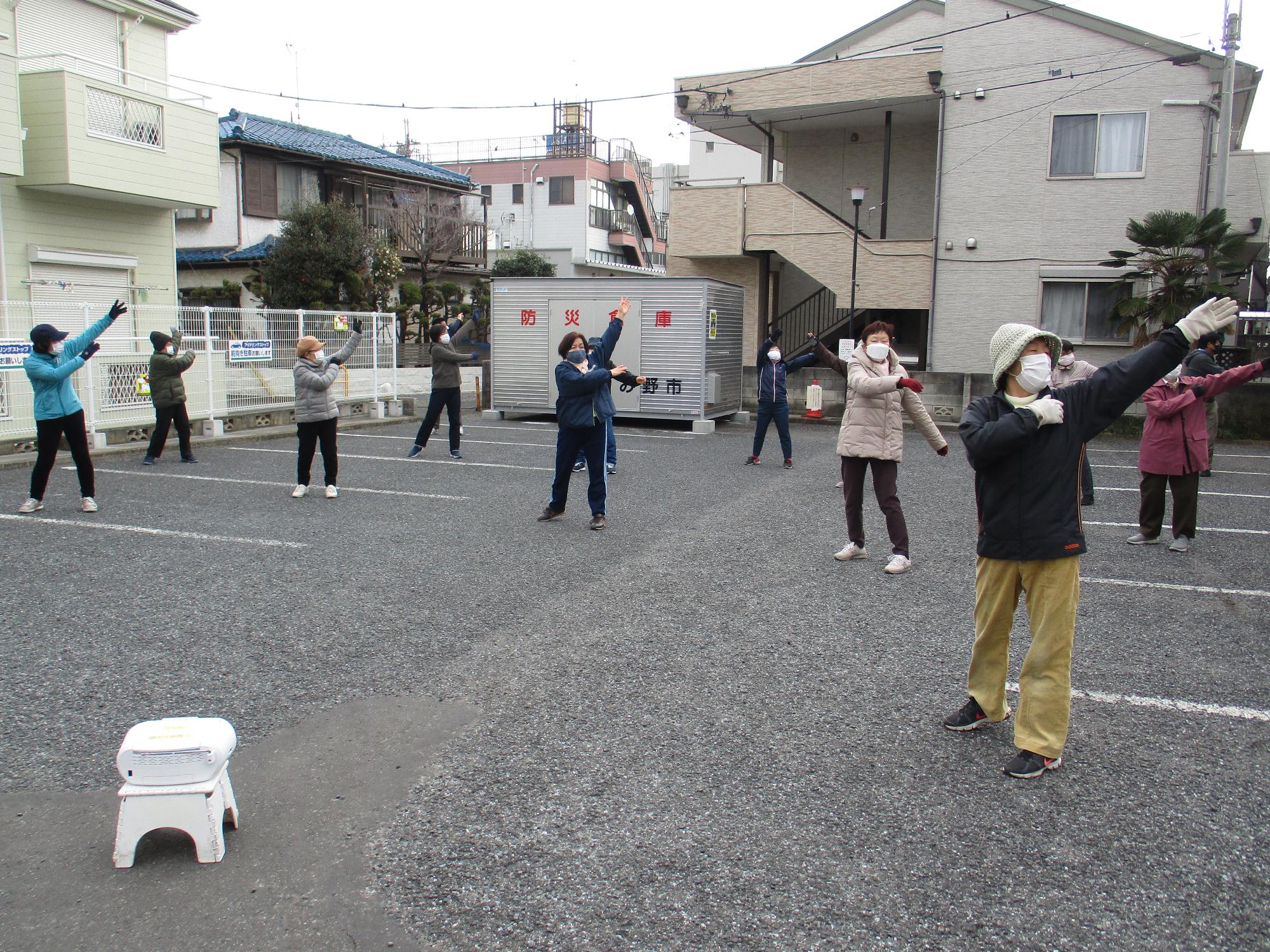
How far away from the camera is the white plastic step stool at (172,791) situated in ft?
9.52

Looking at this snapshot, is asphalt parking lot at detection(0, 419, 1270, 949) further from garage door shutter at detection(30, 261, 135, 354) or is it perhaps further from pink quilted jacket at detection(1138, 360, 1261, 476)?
garage door shutter at detection(30, 261, 135, 354)

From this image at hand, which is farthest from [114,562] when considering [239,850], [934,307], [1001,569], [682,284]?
[934,307]

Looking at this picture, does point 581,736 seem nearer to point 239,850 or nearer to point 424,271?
point 239,850

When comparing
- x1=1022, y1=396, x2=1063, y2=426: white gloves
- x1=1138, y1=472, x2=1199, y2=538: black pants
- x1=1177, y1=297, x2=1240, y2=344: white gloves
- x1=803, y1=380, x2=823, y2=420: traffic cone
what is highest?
x1=1177, y1=297, x2=1240, y2=344: white gloves

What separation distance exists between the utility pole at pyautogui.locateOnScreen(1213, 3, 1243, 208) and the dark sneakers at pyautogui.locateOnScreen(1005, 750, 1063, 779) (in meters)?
15.6

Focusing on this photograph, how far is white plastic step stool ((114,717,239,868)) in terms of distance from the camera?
2.90m

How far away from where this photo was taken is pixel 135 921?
2.65 metres

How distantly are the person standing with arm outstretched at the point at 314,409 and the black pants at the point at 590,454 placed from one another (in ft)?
8.20

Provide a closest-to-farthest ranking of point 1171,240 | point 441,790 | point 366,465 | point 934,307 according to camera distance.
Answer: point 441,790 → point 366,465 → point 1171,240 → point 934,307

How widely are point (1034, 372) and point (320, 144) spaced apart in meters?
26.6

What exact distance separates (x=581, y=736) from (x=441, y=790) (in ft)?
2.20

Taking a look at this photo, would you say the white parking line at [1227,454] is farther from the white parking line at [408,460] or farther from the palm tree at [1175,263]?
the white parking line at [408,460]

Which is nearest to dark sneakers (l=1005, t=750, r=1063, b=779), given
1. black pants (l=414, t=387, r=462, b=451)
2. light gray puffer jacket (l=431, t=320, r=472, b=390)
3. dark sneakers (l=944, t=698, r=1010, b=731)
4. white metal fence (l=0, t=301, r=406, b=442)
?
dark sneakers (l=944, t=698, r=1010, b=731)

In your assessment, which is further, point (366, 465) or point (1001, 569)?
point (366, 465)
